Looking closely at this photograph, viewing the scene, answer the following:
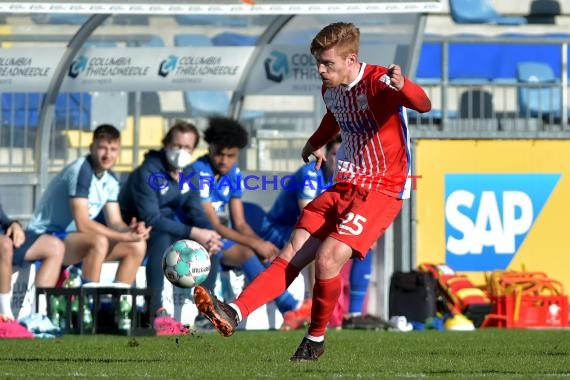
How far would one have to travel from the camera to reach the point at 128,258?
12727 millimetres

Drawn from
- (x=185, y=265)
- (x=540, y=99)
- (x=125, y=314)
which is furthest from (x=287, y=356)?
(x=540, y=99)

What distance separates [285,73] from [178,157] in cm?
204

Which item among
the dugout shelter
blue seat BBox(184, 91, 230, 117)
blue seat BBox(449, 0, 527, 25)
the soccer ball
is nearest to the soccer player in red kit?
the soccer ball

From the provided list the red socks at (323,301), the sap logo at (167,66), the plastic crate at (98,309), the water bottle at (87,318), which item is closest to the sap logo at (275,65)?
the sap logo at (167,66)

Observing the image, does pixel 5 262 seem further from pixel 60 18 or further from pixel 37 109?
pixel 60 18

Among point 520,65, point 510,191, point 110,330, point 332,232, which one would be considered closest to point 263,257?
point 110,330

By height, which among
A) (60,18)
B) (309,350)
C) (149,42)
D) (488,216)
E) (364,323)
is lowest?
(364,323)

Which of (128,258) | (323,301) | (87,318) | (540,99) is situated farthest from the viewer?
(540,99)

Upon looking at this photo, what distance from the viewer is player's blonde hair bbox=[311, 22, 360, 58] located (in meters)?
7.83

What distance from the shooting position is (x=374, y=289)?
14.4 meters

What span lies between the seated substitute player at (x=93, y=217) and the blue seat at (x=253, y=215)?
1.73 metres

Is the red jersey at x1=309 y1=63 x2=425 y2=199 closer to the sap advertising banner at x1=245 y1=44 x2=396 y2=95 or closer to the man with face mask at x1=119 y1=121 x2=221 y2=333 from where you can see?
the man with face mask at x1=119 y1=121 x2=221 y2=333

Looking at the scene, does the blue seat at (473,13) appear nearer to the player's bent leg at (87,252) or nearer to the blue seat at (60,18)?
the blue seat at (60,18)

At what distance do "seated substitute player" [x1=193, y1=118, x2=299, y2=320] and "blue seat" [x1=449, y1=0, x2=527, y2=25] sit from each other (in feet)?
52.5
